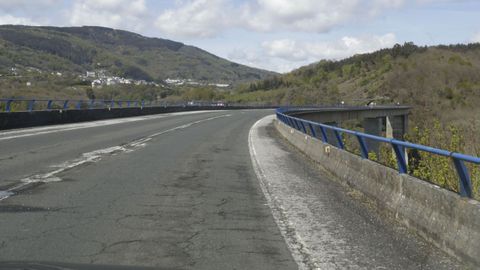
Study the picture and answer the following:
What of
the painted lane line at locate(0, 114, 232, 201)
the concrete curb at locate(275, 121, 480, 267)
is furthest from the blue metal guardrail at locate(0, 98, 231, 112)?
the concrete curb at locate(275, 121, 480, 267)

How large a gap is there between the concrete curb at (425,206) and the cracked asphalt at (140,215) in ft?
5.87

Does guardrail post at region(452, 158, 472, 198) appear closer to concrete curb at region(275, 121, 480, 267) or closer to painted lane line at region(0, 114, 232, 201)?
concrete curb at region(275, 121, 480, 267)

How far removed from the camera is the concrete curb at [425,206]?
18.6ft

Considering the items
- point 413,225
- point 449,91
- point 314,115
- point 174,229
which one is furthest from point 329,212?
point 449,91

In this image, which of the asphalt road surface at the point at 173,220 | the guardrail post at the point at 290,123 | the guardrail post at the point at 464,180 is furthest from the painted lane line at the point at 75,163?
the guardrail post at the point at 464,180

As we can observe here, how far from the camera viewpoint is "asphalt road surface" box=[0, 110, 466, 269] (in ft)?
19.4

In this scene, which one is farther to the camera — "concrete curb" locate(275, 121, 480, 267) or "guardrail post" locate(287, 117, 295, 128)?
"guardrail post" locate(287, 117, 295, 128)

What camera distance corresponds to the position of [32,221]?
744cm

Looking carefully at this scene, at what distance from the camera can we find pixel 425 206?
6.96 metres

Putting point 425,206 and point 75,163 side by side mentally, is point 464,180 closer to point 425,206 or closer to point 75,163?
point 425,206

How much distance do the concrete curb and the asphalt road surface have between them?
0.22m

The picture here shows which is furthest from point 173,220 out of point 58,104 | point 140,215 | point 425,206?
point 58,104

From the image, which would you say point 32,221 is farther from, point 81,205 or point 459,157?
point 459,157

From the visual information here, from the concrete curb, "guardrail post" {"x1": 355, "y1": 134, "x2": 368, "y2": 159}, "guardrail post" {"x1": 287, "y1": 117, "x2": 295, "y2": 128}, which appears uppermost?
"guardrail post" {"x1": 355, "y1": 134, "x2": 368, "y2": 159}
